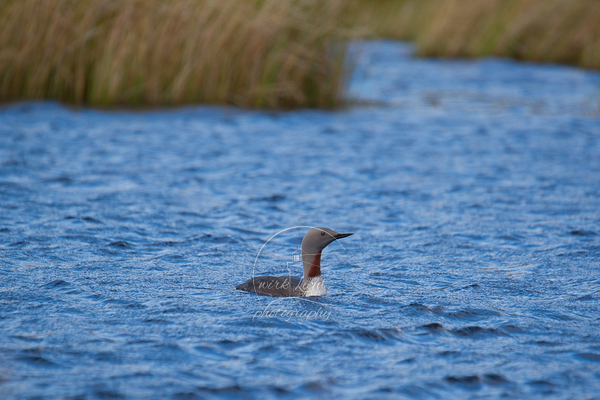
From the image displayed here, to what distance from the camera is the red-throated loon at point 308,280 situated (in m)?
5.27

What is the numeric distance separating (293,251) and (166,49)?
6.08m

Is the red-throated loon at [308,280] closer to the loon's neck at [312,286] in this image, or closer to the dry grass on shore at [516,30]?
the loon's neck at [312,286]

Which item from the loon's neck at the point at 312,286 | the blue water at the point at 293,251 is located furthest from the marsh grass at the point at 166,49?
the loon's neck at the point at 312,286

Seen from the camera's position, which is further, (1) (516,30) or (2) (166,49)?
(1) (516,30)

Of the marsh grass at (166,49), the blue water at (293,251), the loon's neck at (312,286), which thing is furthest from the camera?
the marsh grass at (166,49)

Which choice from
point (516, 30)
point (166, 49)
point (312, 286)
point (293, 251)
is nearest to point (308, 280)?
point (312, 286)

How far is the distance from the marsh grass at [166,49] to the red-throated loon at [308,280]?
22.9 ft

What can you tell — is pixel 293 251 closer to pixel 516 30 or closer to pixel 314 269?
pixel 314 269

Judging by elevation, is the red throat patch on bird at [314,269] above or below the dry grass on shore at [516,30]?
below

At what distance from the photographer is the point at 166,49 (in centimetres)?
1159

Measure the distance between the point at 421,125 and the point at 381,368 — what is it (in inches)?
331

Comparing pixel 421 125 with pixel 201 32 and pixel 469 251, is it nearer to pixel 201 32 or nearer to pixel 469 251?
pixel 201 32

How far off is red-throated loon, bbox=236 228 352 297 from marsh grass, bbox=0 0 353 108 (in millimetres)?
6979

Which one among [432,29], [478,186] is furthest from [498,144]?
[432,29]
